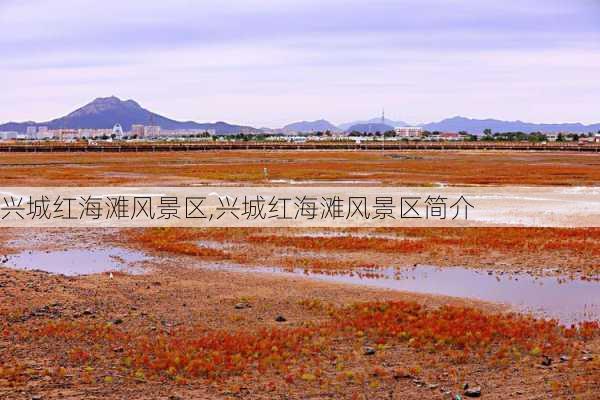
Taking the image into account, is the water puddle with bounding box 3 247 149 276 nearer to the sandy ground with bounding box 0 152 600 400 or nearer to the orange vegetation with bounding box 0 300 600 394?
the sandy ground with bounding box 0 152 600 400

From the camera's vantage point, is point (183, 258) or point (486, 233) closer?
point (183, 258)

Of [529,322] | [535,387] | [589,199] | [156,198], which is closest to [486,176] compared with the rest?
[589,199]

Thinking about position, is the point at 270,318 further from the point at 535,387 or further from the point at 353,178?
the point at 353,178

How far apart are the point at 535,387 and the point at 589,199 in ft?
92.9

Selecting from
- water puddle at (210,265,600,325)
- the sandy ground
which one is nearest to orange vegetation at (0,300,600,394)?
the sandy ground

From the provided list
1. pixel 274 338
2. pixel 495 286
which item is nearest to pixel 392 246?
pixel 495 286

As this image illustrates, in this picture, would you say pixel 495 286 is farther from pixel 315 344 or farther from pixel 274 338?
pixel 274 338

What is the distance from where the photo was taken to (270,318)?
43.4 feet

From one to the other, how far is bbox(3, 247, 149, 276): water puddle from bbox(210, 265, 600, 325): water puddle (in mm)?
2586

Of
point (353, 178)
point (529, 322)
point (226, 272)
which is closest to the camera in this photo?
point (529, 322)

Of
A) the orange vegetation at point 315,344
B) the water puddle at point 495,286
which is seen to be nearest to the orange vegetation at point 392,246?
the water puddle at point 495,286

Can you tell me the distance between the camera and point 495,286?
16.6 m

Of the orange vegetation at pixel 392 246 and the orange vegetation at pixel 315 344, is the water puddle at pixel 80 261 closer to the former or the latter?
the orange vegetation at pixel 392 246

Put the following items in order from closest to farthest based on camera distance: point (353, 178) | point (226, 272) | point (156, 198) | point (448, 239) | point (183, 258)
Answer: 1. point (226, 272)
2. point (183, 258)
3. point (448, 239)
4. point (156, 198)
5. point (353, 178)
